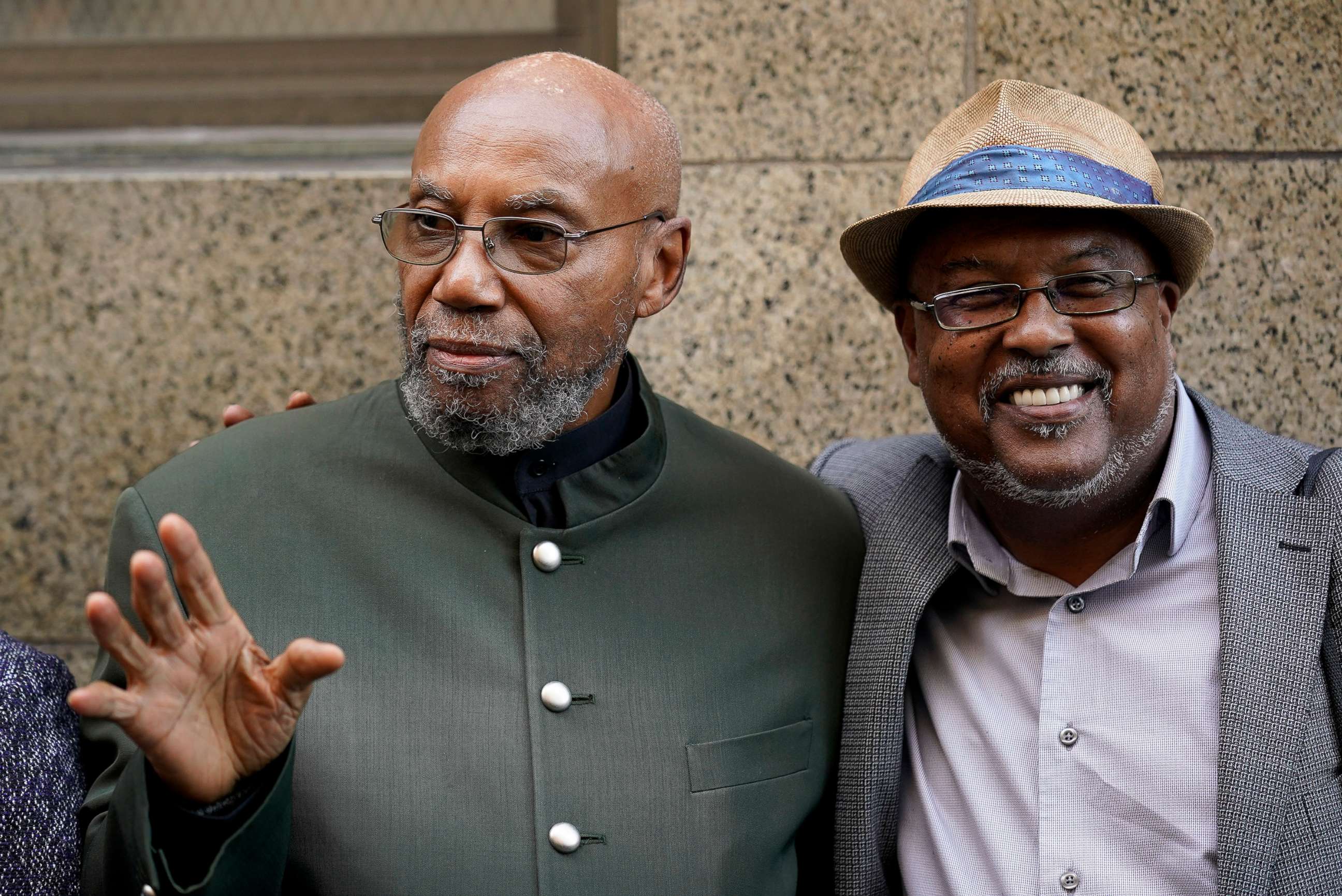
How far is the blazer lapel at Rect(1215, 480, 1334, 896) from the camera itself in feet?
7.11

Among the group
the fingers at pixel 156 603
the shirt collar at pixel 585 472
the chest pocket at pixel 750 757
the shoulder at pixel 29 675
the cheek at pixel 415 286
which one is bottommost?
the chest pocket at pixel 750 757

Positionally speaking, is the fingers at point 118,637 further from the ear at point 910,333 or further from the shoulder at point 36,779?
the ear at point 910,333

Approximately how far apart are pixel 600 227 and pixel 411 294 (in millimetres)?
375

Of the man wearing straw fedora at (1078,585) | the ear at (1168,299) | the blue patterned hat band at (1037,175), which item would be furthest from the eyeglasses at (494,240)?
the ear at (1168,299)

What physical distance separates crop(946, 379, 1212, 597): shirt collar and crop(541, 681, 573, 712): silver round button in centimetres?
83

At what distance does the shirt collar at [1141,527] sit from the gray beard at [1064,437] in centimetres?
7

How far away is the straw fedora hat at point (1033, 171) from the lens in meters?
2.41

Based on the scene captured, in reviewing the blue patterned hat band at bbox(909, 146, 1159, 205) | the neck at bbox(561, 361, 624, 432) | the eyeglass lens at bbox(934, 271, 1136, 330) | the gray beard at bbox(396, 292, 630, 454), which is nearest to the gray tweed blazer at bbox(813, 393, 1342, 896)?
the eyeglass lens at bbox(934, 271, 1136, 330)

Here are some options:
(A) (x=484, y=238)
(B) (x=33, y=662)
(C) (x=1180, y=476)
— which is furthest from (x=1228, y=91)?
(B) (x=33, y=662)

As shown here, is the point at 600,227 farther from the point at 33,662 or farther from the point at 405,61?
the point at 405,61

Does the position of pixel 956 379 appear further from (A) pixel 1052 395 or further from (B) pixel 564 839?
(B) pixel 564 839

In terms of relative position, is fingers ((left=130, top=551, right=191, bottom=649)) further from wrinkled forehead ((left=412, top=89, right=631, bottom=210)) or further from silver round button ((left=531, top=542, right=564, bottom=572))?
wrinkled forehead ((left=412, top=89, right=631, bottom=210))

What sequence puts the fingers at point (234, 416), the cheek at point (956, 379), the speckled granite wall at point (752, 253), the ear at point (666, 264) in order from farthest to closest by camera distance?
the speckled granite wall at point (752, 253), the fingers at point (234, 416), the ear at point (666, 264), the cheek at point (956, 379)

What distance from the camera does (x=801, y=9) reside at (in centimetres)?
351
